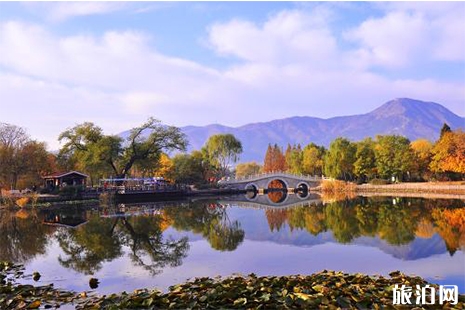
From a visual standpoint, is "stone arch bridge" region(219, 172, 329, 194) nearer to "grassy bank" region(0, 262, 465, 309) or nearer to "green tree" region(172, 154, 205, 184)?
"green tree" region(172, 154, 205, 184)

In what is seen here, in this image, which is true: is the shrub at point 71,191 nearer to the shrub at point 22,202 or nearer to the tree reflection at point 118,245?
the shrub at point 22,202

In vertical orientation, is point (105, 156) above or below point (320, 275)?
above

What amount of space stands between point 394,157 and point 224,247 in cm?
4476

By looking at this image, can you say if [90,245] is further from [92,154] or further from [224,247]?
[92,154]

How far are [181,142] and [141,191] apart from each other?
8015mm

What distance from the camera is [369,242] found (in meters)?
17.5

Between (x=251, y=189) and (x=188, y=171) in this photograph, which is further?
(x=251, y=189)

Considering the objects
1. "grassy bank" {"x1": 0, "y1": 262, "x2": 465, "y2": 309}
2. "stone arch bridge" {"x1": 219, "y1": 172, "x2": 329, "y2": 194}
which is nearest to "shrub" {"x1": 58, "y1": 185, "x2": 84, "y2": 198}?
"stone arch bridge" {"x1": 219, "y1": 172, "x2": 329, "y2": 194}

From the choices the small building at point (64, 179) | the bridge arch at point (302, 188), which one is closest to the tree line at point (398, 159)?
the bridge arch at point (302, 188)

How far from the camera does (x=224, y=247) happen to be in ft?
57.0

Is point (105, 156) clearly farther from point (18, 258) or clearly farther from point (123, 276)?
point (123, 276)

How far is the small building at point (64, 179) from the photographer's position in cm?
4362

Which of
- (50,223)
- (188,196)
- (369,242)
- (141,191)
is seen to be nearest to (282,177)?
(188,196)

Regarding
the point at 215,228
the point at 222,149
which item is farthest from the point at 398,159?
the point at 215,228
